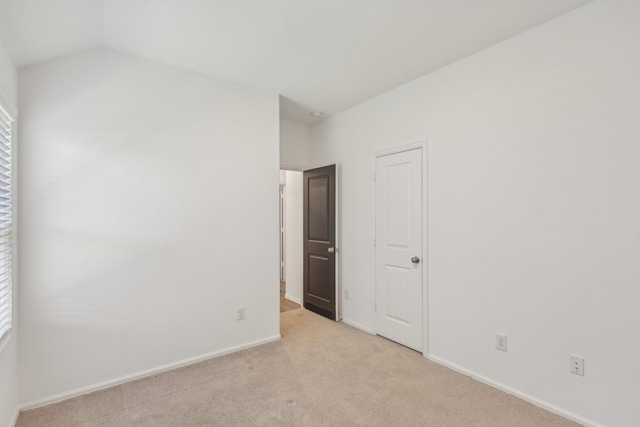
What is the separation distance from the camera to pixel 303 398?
7.46 ft

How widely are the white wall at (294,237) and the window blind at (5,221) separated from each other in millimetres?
3151

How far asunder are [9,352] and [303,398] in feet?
6.26

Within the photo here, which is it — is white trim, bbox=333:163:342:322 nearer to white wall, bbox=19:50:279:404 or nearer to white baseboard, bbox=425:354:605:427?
white wall, bbox=19:50:279:404

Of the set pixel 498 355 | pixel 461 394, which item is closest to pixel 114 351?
pixel 461 394

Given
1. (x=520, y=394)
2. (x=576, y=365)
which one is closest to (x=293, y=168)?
(x=520, y=394)

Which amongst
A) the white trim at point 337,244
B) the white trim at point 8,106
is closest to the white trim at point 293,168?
the white trim at point 337,244

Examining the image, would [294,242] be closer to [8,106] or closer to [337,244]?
[337,244]

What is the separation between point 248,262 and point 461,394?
2.15 metres

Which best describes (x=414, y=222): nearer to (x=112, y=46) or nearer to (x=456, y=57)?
(x=456, y=57)

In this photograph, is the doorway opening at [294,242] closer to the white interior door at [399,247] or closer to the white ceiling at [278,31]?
the white interior door at [399,247]

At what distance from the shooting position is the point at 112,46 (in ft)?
8.01

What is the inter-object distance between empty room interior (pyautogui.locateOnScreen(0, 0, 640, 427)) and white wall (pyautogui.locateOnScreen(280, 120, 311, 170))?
0.91m

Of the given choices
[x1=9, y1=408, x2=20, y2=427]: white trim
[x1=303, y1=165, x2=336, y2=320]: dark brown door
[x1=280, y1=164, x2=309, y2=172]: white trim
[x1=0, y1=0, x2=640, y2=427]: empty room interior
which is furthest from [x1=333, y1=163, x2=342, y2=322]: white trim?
[x1=9, y1=408, x2=20, y2=427]: white trim

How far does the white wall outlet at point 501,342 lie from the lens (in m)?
2.38
